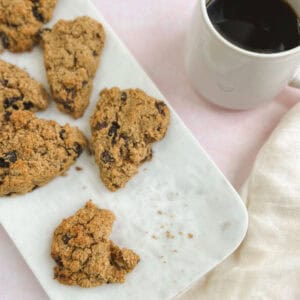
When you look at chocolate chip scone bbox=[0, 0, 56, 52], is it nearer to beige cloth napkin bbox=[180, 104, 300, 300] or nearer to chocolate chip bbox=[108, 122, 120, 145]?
chocolate chip bbox=[108, 122, 120, 145]

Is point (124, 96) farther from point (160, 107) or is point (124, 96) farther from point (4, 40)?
point (4, 40)

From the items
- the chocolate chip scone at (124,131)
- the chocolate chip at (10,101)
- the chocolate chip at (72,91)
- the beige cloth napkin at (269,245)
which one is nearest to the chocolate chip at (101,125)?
the chocolate chip scone at (124,131)

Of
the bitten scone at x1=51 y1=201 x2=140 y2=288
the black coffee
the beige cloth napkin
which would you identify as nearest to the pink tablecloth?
the beige cloth napkin

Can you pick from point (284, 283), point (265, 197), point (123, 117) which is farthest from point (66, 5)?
point (284, 283)

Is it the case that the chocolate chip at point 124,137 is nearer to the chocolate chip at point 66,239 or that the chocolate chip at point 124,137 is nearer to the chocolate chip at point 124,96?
the chocolate chip at point 124,96

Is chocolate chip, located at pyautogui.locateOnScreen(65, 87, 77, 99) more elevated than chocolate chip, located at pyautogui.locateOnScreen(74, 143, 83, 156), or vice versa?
chocolate chip, located at pyautogui.locateOnScreen(65, 87, 77, 99)
